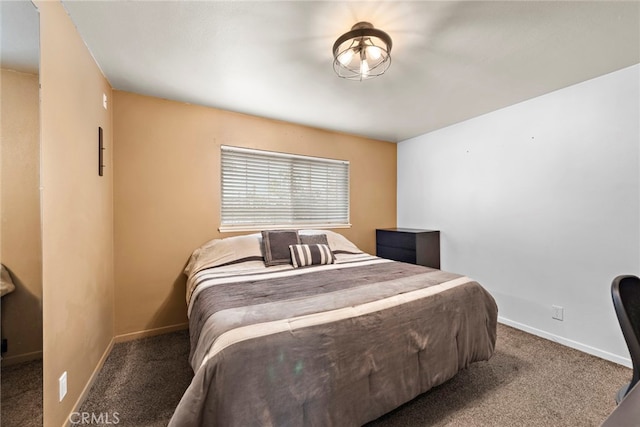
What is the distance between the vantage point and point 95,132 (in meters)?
1.97

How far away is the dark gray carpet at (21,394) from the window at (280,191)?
188 centimetres

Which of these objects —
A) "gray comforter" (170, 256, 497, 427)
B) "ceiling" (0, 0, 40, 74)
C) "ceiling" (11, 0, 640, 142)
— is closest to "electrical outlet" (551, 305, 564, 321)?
"gray comforter" (170, 256, 497, 427)

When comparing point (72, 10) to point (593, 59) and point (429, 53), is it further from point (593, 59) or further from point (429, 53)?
point (593, 59)

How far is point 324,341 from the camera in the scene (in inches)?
49.9

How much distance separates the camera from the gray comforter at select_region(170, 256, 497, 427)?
108cm

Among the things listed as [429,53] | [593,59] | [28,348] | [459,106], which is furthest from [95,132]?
[593,59]

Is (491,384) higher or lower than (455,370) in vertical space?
lower

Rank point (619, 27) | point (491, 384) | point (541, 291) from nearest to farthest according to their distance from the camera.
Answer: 1. point (619, 27)
2. point (491, 384)
3. point (541, 291)

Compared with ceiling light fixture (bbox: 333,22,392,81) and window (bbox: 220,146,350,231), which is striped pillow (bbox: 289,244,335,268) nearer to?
window (bbox: 220,146,350,231)

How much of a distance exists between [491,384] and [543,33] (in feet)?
8.02

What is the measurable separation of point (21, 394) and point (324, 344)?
1.28 m

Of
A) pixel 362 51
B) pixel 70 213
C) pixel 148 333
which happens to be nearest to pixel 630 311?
pixel 362 51

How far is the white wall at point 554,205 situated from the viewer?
83.9 inches

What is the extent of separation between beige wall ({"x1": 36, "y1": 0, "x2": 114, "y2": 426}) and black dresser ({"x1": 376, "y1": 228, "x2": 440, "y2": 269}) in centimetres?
329
